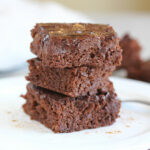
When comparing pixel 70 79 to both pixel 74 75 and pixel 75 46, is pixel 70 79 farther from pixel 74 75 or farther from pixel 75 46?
pixel 75 46

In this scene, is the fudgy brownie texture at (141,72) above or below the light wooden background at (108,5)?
below

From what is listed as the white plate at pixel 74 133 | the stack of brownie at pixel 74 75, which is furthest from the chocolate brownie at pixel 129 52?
the stack of brownie at pixel 74 75

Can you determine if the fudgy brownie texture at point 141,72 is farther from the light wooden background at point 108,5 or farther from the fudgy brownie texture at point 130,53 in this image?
the light wooden background at point 108,5


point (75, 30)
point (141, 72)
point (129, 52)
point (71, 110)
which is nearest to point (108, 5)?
point (129, 52)

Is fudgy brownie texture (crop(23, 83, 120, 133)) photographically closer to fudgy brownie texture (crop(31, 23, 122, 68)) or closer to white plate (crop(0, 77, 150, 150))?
white plate (crop(0, 77, 150, 150))

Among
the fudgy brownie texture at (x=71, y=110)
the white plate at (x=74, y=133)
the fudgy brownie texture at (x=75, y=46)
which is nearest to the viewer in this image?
the white plate at (x=74, y=133)

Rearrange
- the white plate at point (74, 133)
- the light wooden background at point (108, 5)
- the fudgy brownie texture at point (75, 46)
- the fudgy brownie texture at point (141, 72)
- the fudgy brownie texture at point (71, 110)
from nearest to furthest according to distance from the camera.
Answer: the white plate at point (74, 133) → the fudgy brownie texture at point (75, 46) → the fudgy brownie texture at point (71, 110) → the fudgy brownie texture at point (141, 72) → the light wooden background at point (108, 5)

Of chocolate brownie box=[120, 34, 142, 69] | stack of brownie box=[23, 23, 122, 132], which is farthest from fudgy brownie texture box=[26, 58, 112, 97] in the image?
chocolate brownie box=[120, 34, 142, 69]
